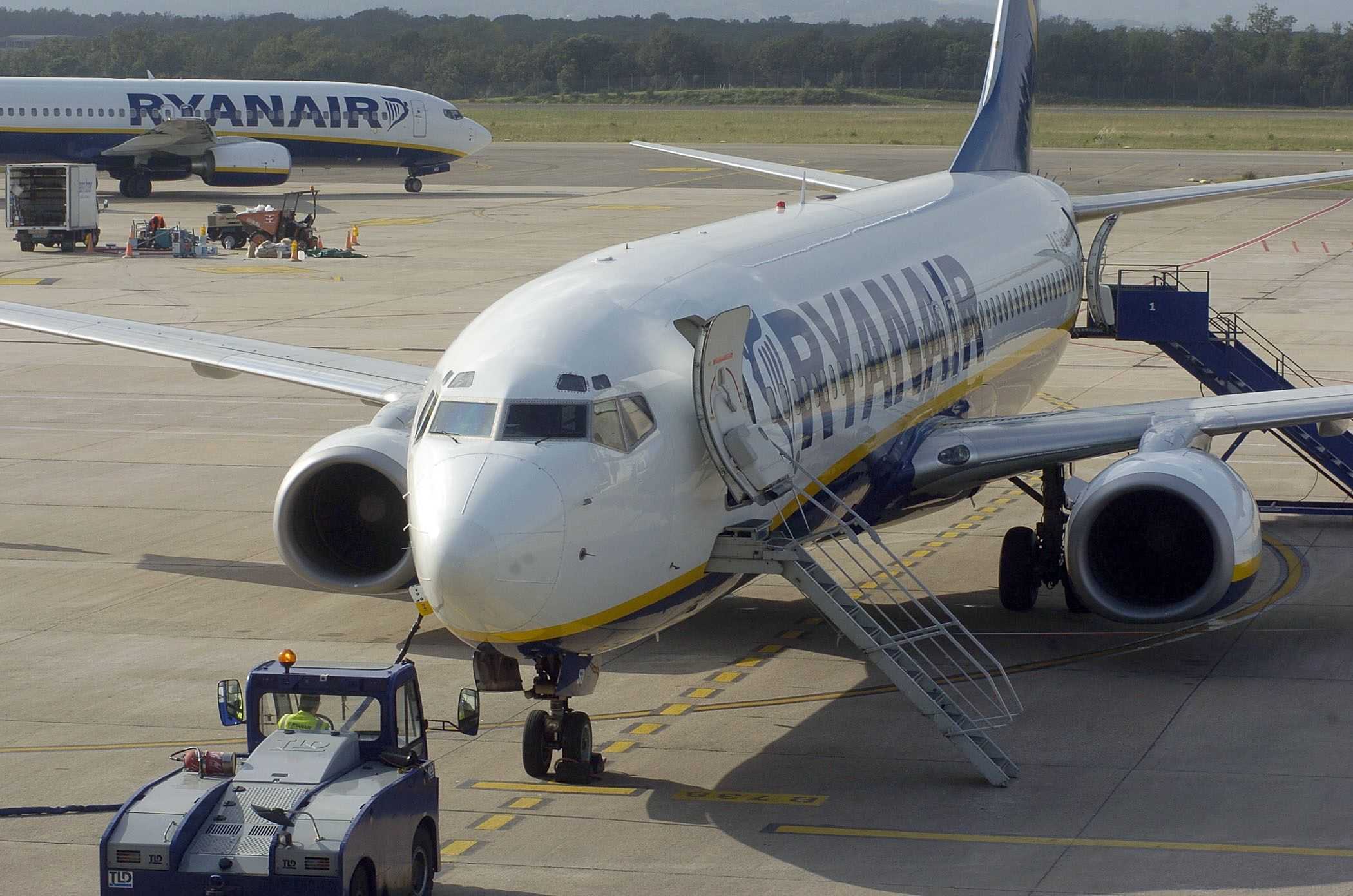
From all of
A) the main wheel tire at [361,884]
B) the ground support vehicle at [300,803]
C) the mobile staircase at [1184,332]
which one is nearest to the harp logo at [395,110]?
the mobile staircase at [1184,332]

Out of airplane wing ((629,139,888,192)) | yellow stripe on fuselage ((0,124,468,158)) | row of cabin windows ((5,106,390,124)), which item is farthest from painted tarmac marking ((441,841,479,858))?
row of cabin windows ((5,106,390,124))

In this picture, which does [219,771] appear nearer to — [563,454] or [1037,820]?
[563,454]

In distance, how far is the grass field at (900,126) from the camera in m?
114

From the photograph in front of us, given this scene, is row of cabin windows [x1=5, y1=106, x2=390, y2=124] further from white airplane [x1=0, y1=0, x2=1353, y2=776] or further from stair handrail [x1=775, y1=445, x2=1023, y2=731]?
stair handrail [x1=775, y1=445, x2=1023, y2=731]

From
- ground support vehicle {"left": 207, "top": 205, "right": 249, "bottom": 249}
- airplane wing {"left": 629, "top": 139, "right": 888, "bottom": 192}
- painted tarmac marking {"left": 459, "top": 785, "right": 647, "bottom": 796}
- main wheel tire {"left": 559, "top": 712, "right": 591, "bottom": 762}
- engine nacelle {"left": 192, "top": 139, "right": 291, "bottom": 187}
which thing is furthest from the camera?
engine nacelle {"left": 192, "top": 139, "right": 291, "bottom": 187}

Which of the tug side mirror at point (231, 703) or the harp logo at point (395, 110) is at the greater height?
the harp logo at point (395, 110)

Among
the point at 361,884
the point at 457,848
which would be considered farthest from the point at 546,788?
the point at 361,884

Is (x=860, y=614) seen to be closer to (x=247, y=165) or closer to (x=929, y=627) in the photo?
(x=929, y=627)

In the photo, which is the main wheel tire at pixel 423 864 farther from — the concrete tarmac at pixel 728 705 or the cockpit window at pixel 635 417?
the cockpit window at pixel 635 417

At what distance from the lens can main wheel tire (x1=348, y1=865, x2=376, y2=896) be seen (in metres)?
11.6

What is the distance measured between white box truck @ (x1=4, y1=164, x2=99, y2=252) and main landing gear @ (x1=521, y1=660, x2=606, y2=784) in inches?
1902

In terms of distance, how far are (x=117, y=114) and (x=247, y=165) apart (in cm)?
651

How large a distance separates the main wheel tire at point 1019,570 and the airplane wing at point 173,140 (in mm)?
56323

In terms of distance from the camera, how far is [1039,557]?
21.2 m
